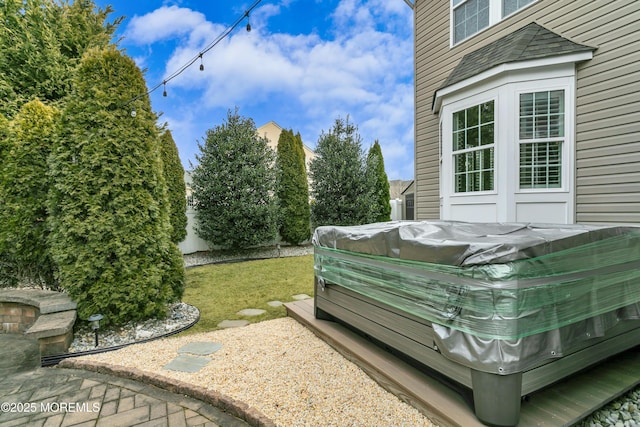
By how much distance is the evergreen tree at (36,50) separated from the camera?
23.5ft

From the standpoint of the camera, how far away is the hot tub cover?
1424 millimetres

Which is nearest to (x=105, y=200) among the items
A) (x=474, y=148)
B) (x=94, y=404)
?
(x=94, y=404)

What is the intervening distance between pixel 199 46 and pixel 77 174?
2085 mm

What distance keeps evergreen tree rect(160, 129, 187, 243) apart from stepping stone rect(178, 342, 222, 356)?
6135mm

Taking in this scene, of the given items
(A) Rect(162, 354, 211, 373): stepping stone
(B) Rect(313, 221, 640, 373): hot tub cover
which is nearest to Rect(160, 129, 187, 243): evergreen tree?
(A) Rect(162, 354, 211, 373): stepping stone

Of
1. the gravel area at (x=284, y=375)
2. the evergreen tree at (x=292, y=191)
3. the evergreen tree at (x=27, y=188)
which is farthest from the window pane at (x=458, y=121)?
the evergreen tree at (x=292, y=191)

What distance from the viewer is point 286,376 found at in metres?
2.23

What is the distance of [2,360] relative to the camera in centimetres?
276

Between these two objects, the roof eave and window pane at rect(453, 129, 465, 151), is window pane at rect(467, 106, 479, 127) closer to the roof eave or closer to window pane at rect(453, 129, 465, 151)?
window pane at rect(453, 129, 465, 151)

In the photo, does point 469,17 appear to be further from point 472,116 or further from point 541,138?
point 541,138

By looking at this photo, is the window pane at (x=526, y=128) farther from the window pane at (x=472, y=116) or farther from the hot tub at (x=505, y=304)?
the hot tub at (x=505, y=304)

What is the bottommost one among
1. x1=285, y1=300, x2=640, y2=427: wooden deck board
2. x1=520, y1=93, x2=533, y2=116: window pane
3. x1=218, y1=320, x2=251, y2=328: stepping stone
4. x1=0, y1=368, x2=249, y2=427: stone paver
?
x1=218, y1=320, x2=251, y2=328: stepping stone

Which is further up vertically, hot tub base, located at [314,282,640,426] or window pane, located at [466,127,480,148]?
window pane, located at [466,127,480,148]

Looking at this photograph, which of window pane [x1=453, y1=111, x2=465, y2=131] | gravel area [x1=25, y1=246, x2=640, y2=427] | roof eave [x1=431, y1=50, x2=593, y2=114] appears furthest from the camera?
window pane [x1=453, y1=111, x2=465, y2=131]
